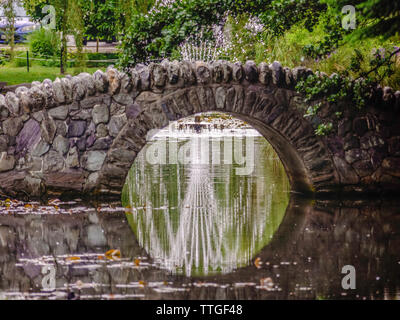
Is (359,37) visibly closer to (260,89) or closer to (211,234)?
(211,234)

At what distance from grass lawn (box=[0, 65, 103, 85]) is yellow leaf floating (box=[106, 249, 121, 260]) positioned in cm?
2473

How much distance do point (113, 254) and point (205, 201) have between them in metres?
4.10

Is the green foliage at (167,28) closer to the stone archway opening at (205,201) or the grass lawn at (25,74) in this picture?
the stone archway opening at (205,201)

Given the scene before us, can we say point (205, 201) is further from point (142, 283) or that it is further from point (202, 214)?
point (142, 283)

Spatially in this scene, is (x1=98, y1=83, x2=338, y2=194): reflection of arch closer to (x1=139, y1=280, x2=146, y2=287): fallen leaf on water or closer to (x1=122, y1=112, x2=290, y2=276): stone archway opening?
(x1=122, y1=112, x2=290, y2=276): stone archway opening

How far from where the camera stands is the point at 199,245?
890 centimetres

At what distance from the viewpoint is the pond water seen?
6887 millimetres

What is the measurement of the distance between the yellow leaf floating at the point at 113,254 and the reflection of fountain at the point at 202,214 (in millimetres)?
348

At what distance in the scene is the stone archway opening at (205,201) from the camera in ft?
27.9

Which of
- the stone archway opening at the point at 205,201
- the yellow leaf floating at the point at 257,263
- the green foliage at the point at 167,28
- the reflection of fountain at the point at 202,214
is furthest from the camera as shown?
the green foliage at the point at 167,28

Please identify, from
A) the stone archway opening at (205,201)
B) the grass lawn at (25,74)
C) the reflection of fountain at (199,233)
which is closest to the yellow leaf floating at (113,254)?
the stone archway opening at (205,201)

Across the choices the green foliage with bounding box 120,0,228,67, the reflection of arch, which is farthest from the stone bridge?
the green foliage with bounding box 120,0,228,67

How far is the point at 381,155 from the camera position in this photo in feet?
39.7

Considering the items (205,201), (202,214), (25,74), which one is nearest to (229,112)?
(205,201)
